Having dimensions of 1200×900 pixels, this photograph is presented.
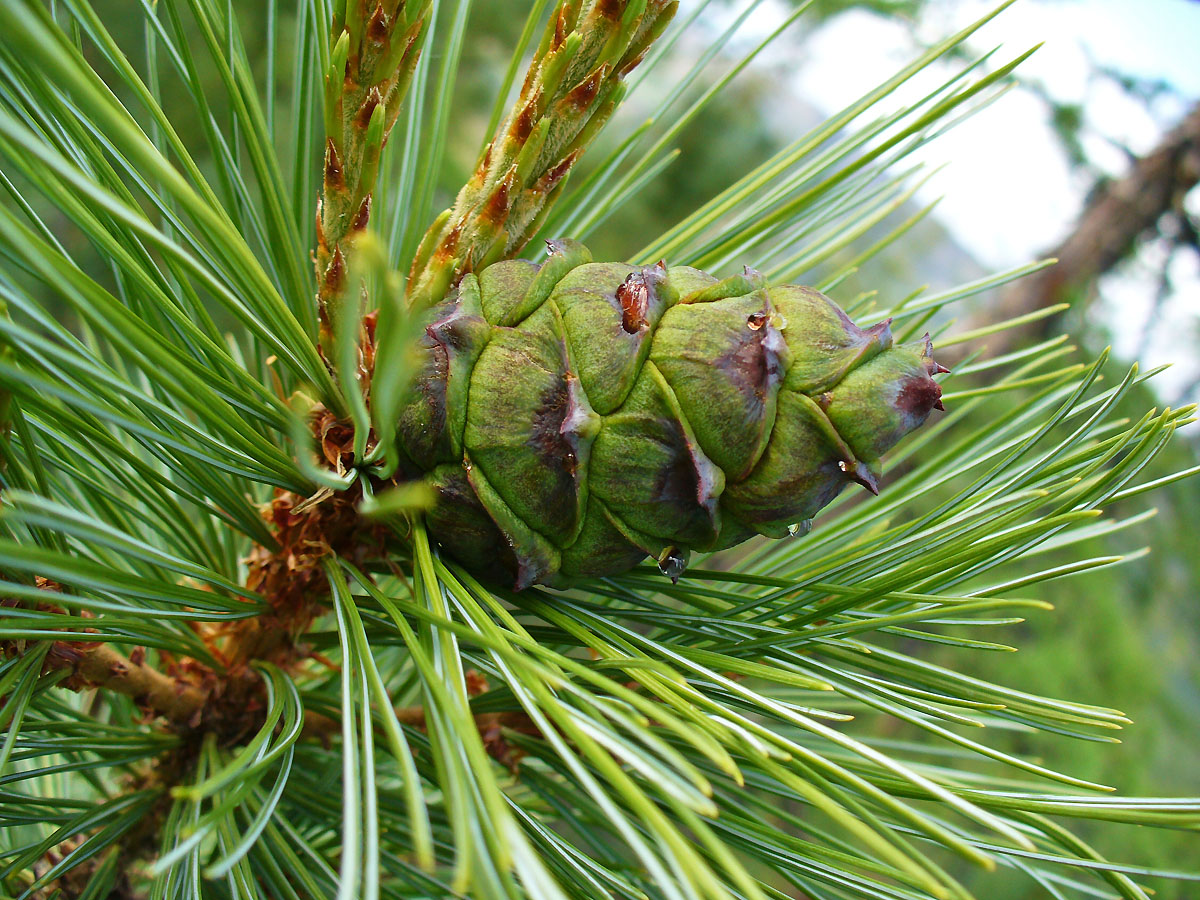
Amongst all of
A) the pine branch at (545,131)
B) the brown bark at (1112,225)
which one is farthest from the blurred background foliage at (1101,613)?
the pine branch at (545,131)

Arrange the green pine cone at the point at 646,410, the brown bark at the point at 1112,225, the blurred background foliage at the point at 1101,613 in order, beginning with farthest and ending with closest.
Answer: the blurred background foliage at the point at 1101,613
the brown bark at the point at 1112,225
the green pine cone at the point at 646,410

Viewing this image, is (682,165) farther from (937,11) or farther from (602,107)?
(602,107)

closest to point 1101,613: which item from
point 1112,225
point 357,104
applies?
point 1112,225

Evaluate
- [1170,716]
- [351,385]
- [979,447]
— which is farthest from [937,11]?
[351,385]

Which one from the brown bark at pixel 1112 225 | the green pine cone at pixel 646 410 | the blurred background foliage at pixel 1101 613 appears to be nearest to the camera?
the green pine cone at pixel 646 410

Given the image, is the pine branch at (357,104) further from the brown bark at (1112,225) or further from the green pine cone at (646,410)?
the brown bark at (1112,225)
